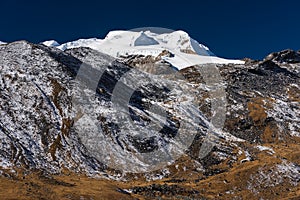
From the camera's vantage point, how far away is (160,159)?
98750 mm

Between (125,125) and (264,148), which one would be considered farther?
(264,148)

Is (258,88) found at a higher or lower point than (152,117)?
higher

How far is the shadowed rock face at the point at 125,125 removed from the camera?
3538 inches

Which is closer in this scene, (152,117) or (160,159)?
(160,159)

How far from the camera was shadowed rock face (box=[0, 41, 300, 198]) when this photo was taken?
8988 centimetres

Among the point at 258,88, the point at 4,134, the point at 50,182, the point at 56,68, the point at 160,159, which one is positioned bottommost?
the point at 50,182

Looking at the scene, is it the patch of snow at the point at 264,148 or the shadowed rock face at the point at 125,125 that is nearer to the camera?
the shadowed rock face at the point at 125,125

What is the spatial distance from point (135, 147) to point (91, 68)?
157 ft

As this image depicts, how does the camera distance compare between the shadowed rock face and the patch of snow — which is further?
the patch of snow

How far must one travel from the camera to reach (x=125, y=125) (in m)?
107

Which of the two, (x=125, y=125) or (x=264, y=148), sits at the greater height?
(x=264, y=148)

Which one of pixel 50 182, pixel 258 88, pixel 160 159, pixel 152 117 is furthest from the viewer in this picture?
pixel 258 88

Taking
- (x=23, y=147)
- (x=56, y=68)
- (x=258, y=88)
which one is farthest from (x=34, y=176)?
(x=258, y=88)

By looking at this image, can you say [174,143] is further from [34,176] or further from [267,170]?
[34,176]
